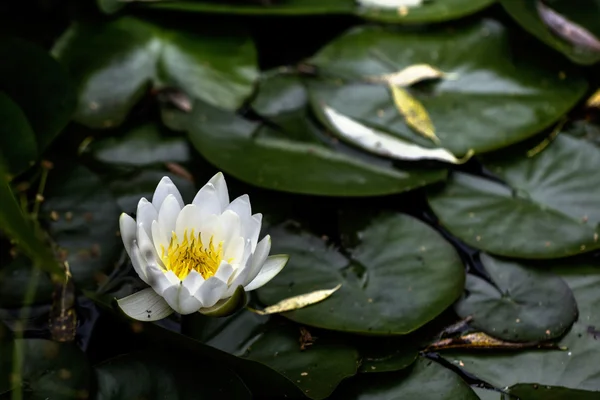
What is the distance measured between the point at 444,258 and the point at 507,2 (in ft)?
2.91

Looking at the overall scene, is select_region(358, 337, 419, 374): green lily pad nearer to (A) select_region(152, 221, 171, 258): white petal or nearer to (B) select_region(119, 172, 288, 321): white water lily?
(B) select_region(119, 172, 288, 321): white water lily

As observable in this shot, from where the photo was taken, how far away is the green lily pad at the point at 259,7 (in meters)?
1.66

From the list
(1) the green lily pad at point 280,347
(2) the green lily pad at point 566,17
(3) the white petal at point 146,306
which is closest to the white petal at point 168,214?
(3) the white petal at point 146,306

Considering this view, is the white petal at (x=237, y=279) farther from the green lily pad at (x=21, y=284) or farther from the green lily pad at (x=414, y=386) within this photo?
the green lily pad at (x=21, y=284)

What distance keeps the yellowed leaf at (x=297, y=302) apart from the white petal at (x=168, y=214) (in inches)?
10.2

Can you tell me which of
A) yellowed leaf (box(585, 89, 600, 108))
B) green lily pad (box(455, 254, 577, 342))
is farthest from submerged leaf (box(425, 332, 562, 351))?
yellowed leaf (box(585, 89, 600, 108))

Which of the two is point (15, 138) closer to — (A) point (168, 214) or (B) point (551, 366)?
(A) point (168, 214)

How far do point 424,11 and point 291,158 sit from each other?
0.66 metres

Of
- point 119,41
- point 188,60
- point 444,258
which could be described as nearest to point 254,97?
point 188,60

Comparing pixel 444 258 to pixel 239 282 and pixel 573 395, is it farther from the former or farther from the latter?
pixel 239 282

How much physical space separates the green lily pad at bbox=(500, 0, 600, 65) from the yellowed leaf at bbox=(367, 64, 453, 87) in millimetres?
272

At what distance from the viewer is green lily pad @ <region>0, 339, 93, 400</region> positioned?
3.33 ft

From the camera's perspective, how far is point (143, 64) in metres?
1.64

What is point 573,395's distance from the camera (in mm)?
1076
